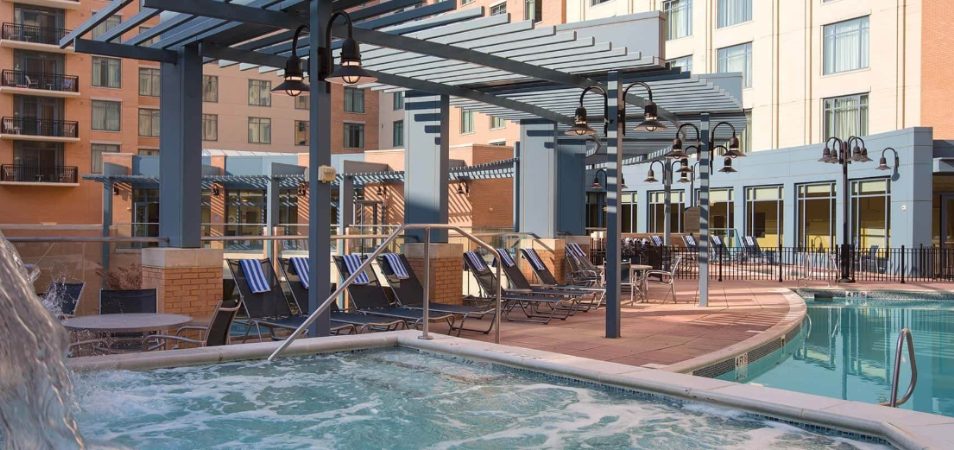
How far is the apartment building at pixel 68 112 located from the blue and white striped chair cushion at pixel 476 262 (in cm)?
3294

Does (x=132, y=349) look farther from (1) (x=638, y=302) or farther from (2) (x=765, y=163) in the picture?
(2) (x=765, y=163)

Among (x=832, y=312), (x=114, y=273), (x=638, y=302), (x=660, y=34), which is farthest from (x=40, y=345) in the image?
(x=832, y=312)

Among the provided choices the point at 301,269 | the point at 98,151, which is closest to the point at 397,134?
the point at 98,151

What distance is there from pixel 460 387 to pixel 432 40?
4.61 meters

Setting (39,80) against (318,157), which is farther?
(39,80)

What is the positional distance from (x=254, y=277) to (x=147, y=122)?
4194 cm

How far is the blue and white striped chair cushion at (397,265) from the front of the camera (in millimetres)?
11484

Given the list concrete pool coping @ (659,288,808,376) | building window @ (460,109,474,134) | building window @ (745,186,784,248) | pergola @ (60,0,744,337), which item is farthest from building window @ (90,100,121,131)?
concrete pool coping @ (659,288,808,376)

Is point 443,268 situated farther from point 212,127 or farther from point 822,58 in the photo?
point 212,127

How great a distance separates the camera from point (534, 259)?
14.8 metres

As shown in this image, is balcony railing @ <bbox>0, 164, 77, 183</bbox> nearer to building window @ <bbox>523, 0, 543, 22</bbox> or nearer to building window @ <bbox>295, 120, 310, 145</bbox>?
building window @ <bbox>295, 120, 310, 145</bbox>

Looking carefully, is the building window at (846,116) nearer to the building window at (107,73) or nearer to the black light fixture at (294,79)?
the black light fixture at (294,79)

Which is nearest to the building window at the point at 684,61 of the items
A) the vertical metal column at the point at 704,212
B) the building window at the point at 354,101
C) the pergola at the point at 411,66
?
the vertical metal column at the point at 704,212

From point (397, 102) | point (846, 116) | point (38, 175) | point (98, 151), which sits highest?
point (397, 102)
